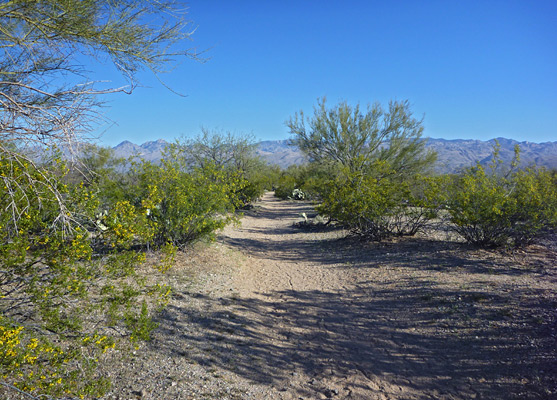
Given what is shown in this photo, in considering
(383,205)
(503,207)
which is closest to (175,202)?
(383,205)

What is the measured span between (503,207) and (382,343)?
4.98 m

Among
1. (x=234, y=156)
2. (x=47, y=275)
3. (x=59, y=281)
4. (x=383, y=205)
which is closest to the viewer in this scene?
(x=59, y=281)

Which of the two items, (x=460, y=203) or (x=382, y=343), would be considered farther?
(x=460, y=203)

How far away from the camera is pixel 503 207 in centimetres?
773

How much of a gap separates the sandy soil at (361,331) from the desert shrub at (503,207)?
457mm

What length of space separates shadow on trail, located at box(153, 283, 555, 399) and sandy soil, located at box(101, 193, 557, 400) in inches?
0.7

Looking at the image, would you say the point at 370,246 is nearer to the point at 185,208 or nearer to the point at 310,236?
the point at 310,236

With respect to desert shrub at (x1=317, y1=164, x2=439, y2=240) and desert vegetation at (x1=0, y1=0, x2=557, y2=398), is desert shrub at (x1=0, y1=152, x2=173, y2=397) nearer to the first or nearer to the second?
desert vegetation at (x1=0, y1=0, x2=557, y2=398)

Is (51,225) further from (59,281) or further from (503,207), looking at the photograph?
(503,207)

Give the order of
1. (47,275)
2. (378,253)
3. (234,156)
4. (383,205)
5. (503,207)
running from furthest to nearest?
1. (234,156)
2. (383,205)
3. (378,253)
4. (503,207)
5. (47,275)

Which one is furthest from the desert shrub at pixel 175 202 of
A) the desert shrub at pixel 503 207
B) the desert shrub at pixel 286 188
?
the desert shrub at pixel 286 188

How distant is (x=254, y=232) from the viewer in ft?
47.2

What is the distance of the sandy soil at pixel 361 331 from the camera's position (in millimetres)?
3814

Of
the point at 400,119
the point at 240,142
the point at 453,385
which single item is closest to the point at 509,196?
the point at 453,385
